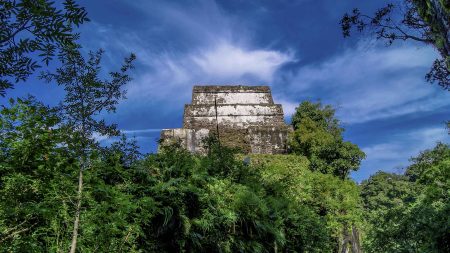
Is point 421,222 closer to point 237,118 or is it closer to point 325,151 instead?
point 325,151

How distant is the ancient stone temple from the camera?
18.6 metres

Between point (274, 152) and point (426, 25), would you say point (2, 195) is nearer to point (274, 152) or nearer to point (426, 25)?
point (426, 25)

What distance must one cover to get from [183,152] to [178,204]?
174 centimetres

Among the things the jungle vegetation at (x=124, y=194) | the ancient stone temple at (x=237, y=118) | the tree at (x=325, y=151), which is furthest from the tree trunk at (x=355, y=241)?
the ancient stone temple at (x=237, y=118)

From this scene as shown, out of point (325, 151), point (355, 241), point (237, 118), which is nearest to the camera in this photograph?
point (355, 241)

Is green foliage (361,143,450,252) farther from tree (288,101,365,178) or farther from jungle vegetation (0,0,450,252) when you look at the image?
tree (288,101,365,178)

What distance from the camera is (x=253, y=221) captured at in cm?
731

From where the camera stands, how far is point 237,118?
23891 millimetres

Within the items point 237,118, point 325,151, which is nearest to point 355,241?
point 325,151

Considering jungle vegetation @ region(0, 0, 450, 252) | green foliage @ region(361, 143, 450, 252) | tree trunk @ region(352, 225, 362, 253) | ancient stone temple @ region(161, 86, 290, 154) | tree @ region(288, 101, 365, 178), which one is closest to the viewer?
jungle vegetation @ region(0, 0, 450, 252)

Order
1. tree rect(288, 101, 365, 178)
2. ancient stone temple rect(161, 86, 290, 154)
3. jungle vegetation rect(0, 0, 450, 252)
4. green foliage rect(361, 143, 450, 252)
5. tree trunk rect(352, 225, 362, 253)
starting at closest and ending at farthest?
jungle vegetation rect(0, 0, 450, 252)
green foliage rect(361, 143, 450, 252)
tree trunk rect(352, 225, 362, 253)
ancient stone temple rect(161, 86, 290, 154)
tree rect(288, 101, 365, 178)

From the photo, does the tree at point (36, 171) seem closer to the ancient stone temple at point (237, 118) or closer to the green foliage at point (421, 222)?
the green foliage at point (421, 222)

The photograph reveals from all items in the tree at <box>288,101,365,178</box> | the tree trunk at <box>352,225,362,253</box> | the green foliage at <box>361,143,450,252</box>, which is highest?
the tree at <box>288,101,365,178</box>

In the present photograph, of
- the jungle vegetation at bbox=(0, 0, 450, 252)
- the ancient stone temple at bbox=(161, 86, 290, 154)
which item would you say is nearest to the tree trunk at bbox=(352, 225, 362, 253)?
the jungle vegetation at bbox=(0, 0, 450, 252)
